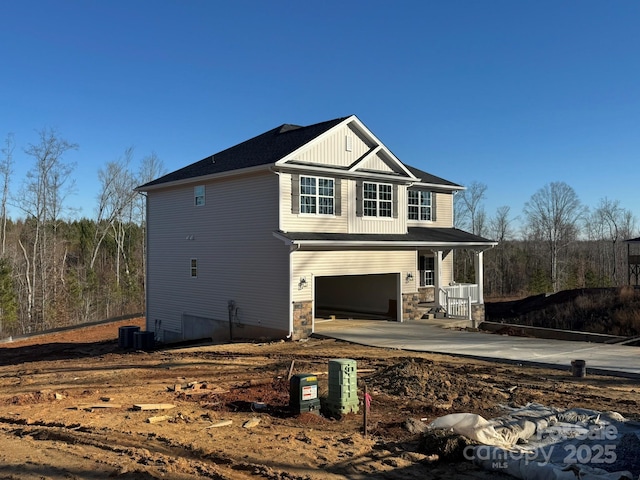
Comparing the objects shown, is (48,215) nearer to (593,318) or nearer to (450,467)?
(593,318)

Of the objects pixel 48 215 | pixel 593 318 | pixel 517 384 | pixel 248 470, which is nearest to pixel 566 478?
pixel 248 470

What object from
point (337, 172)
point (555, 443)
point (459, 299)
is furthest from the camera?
point (459, 299)

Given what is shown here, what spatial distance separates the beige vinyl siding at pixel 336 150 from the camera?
18.5 m

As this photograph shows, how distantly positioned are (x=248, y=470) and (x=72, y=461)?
2151mm

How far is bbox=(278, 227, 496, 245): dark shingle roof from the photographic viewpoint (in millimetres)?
17734

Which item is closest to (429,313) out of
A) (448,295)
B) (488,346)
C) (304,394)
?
(448,295)

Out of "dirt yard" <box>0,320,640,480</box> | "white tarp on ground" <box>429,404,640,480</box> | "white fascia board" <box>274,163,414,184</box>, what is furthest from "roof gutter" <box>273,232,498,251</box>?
"white tarp on ground" <box>429,404,640,480</box>

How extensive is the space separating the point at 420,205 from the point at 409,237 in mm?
5264

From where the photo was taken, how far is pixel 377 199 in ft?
67.8

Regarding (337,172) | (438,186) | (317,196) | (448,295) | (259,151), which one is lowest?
(448,295)

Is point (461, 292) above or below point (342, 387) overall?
above

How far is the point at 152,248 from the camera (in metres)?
23.9

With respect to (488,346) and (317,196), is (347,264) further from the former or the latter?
(488,346)

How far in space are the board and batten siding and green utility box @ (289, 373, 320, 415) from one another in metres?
8.86
